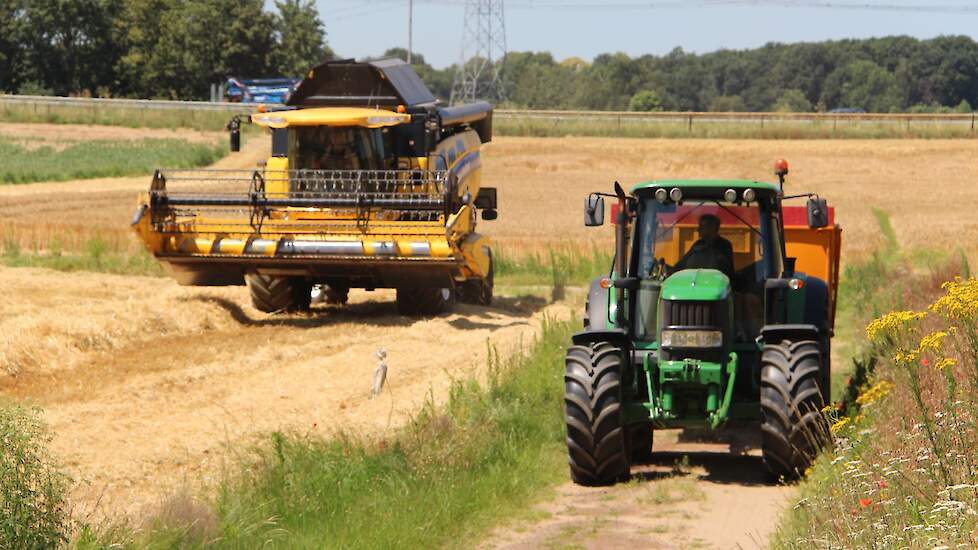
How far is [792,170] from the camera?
4706 centimetres

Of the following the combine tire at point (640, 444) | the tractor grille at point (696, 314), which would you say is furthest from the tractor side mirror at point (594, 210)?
the combine tire at point (640, 444)

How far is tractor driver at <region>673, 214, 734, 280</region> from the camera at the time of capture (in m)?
10.9

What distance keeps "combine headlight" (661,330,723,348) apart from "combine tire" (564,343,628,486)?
0.40 metres

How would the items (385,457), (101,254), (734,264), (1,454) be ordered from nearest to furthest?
1. (1,454)
2. (385,457)
3. (734,264)
4. (101,254)

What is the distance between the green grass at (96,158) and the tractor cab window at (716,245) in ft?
112

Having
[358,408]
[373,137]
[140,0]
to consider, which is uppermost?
[140,0]

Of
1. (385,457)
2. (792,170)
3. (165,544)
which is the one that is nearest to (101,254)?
(385,457)

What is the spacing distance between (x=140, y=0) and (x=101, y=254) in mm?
59804

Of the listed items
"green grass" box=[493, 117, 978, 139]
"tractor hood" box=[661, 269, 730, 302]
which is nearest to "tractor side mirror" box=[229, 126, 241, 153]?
"tractor hood" box=[661, 269, 730, 302]

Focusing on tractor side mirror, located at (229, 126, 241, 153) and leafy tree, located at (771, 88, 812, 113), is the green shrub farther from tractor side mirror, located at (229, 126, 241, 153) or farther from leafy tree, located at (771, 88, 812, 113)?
leafy tree, located at (771, 88, 812, 113)

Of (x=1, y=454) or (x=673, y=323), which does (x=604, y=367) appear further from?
(x=1, y=454)

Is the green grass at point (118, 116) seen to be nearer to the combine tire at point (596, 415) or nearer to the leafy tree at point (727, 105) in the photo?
the combine tire at point (596, 415)

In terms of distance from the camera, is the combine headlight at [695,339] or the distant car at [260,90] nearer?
the combine headlight at [695,339]

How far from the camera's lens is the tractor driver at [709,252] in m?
10.9
